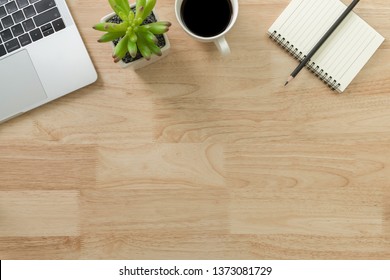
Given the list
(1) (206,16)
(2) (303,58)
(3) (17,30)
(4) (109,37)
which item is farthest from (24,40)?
(2) (303,58)

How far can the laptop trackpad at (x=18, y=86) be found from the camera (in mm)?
812

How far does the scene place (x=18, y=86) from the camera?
2.69ft

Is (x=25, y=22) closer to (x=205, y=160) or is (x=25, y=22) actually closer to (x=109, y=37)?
(x=109, y=37)

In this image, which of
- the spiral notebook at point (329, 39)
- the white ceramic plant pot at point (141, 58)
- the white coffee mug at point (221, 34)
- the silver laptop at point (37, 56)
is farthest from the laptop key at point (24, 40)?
the spiral notebook at point (329, 39)

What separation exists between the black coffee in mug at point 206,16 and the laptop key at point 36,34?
253 millimetres

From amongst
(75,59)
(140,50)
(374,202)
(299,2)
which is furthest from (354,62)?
(75,59)

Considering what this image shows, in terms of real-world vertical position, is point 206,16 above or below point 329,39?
above

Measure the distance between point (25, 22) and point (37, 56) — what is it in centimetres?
6

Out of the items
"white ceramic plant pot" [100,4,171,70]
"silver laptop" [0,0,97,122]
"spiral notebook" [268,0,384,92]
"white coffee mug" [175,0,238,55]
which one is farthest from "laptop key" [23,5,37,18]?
"spiral notebook" [268,0,384,92]

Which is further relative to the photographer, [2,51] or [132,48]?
[2,51]

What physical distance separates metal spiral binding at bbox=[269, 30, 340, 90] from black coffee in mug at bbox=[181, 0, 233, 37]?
11 cm

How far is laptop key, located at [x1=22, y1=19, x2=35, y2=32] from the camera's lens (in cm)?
79

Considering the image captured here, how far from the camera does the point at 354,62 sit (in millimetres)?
816

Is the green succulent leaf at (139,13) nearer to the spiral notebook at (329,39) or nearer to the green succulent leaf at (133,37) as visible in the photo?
the green succulent leaf at (133,37)
